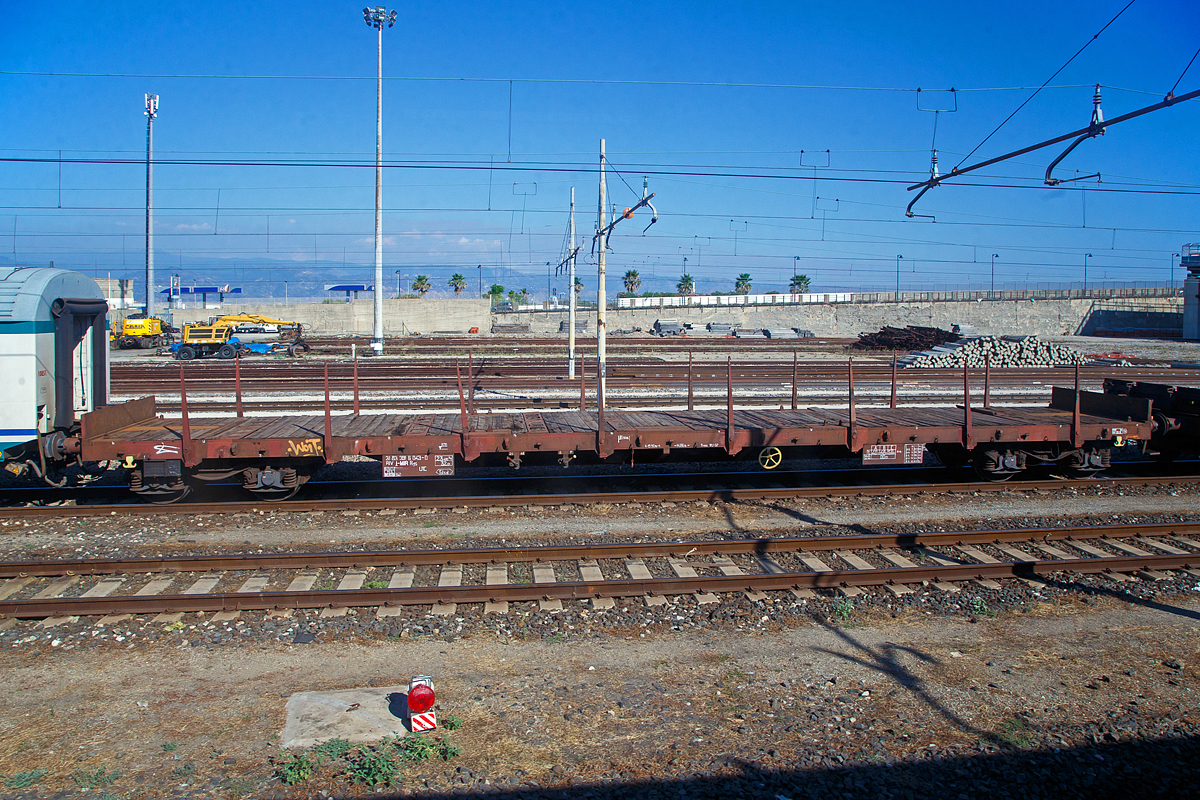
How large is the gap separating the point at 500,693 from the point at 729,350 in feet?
123

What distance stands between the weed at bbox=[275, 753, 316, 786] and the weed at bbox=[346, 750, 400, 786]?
0.26 metres

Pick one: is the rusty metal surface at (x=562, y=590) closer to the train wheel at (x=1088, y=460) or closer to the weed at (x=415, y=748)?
the weed at (x=415, y=748)

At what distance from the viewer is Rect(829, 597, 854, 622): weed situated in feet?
24.6

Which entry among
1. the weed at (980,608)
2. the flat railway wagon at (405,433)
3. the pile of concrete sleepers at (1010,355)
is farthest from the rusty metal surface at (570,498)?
the pile of concrete sleepers at (1010,355)

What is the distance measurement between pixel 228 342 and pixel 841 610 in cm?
3855

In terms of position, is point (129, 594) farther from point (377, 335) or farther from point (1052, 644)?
point (377, 335)

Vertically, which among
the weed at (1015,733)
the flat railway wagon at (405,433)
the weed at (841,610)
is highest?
the flat railway wagon at (405,433)

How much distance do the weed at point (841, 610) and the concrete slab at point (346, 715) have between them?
429 cm

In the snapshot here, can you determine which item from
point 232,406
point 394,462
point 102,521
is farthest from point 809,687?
point 232,406

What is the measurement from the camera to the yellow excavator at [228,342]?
38031 millimetres

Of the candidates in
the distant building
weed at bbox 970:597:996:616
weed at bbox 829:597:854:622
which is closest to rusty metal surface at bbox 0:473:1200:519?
weed at bbox 829:597:854:622

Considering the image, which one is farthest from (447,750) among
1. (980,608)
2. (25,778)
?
(980,608)

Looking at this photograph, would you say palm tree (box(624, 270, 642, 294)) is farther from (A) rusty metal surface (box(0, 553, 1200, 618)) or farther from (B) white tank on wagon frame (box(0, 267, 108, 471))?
(A) rusty metal surface (box(0, 553, 1200, 618))

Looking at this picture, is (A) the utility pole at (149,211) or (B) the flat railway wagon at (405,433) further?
(A) the utility pole at (149,211)
